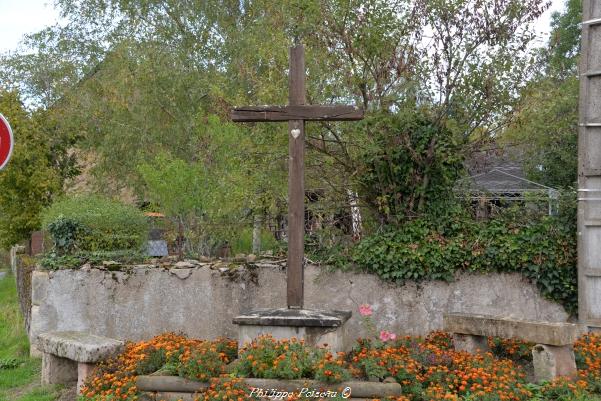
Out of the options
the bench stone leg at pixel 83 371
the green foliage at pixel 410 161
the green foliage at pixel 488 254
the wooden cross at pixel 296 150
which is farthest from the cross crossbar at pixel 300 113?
the bench stone leg at pixel 83 371

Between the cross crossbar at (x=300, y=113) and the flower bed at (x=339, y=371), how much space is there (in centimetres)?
219

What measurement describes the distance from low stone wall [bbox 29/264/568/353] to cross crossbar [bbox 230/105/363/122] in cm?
226

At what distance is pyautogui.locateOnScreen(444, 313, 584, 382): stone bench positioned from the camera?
629cm

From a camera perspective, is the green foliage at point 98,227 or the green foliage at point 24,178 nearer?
the green foliage at point 98,227

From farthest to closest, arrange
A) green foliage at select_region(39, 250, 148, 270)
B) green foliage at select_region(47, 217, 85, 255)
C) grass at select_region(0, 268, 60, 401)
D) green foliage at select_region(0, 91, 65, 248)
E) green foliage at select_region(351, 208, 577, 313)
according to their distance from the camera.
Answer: green foliage at select_region(0, 91, 65, 248)
green foliage at select_region(47, 217, 85, 255)
green foliage at select_region(39, 250, 148, 270)
green foliage at select_region(351, 208, 577, 313)
grass at select_region(0, 268, 60, 401)

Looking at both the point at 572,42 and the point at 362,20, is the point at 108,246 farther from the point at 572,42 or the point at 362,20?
the point at 572,42

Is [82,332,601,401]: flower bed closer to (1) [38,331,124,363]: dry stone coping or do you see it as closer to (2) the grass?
(1) [38,331,124,363]: dry stone coping

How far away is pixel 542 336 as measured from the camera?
6359 mm

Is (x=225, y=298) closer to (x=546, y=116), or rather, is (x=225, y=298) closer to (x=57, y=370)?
(x=57, y=370)

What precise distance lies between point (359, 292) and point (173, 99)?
33.9 feet

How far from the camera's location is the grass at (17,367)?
23.9 ft

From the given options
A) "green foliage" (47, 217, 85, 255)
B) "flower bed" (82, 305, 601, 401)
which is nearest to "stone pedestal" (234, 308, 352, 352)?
"flower bed" (82, 305, 601, 401)

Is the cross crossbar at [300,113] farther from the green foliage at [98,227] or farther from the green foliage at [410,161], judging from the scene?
the green foliage at [98,227]

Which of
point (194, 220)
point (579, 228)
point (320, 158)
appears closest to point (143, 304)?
point (194, 220)
